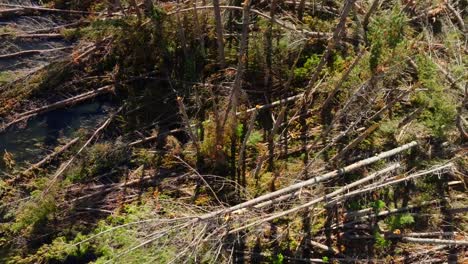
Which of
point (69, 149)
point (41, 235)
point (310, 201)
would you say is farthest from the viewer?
point (69, 149)

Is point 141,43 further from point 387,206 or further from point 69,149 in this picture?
point 387,206

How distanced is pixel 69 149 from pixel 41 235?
0.89 metres

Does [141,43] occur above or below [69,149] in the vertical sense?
above

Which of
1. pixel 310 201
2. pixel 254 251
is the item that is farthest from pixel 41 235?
pixel 310 201

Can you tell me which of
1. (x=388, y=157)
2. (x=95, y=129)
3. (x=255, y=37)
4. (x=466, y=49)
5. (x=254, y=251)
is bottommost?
(x=254, y=251)

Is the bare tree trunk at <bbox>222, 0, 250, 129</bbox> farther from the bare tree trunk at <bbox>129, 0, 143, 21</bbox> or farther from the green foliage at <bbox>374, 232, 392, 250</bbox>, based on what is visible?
the green foliage at <bbox>374, 232, 392, 250</bbox>

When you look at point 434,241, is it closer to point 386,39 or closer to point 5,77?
point 386,39

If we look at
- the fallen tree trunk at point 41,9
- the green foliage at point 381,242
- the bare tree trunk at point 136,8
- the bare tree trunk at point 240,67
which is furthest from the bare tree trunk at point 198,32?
the green foliage at point 381,242

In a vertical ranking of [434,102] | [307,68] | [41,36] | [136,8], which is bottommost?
[434,102]

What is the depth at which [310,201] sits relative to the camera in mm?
3623

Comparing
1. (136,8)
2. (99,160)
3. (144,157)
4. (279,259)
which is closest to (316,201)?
(279,259)

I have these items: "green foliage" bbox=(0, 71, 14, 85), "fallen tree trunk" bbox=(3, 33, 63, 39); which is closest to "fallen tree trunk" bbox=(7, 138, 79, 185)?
"green foliage" bbox=(0, 71, 14, 85)

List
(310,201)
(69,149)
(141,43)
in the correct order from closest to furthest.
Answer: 1. (310,201)
2. (69,149)
3. (141,43)

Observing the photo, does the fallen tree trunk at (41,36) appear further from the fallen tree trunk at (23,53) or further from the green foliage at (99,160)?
the green foliage at (99,160)
